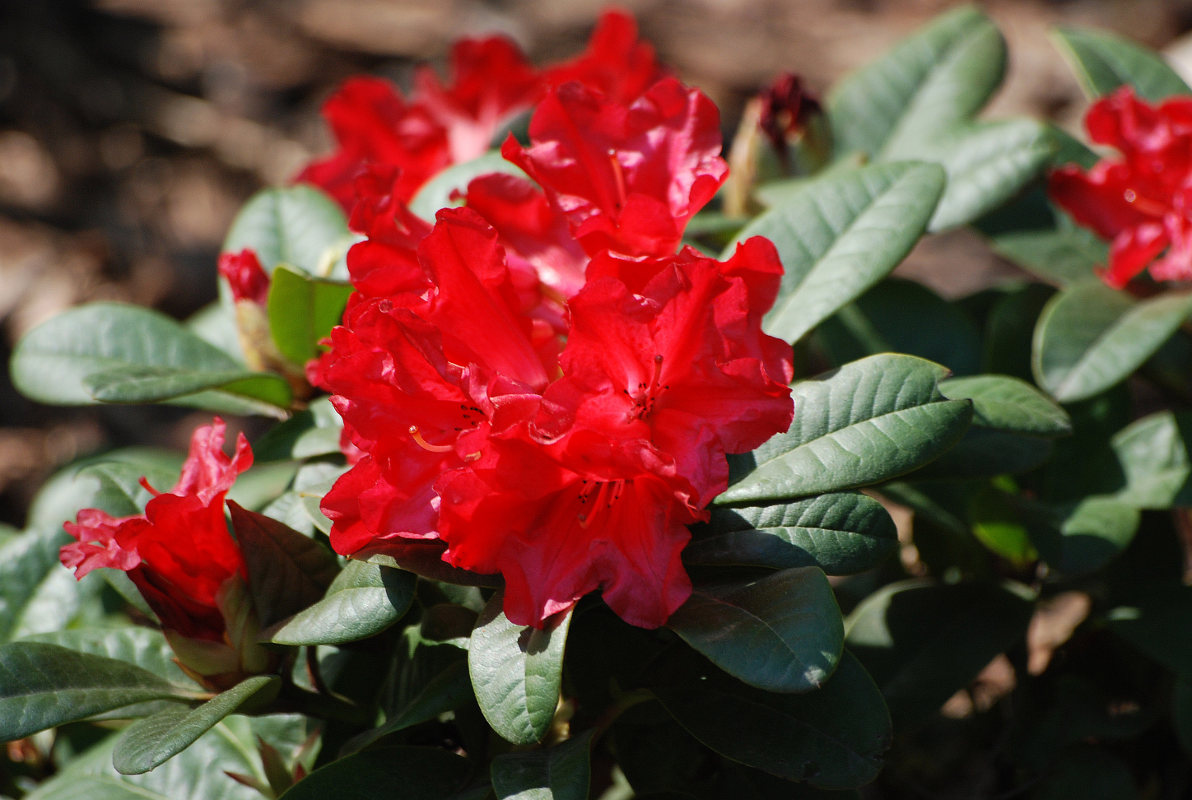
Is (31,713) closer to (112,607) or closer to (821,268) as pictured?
(112,607)

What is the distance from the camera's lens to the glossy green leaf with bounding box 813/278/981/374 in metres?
1.34

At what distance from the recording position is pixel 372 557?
0.85m

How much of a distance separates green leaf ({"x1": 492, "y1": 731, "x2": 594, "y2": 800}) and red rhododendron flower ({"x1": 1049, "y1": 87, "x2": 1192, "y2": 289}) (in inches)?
37.0

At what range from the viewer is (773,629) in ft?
2.54

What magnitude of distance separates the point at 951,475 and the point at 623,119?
0.50m

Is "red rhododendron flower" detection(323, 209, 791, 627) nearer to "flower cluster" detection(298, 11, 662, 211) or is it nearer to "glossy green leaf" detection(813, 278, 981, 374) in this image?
"glossy green leaf" detection(813, 278, 981, 374)

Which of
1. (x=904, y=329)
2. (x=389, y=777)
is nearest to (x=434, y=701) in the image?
(x=389, y=777)

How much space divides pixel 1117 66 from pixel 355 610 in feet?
4.44

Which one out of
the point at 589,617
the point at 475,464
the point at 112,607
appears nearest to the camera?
the point at 475,464

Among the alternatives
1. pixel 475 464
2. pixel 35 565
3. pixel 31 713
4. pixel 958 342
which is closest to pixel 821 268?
pixel 958 342

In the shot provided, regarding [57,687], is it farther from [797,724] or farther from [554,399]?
[797,724]

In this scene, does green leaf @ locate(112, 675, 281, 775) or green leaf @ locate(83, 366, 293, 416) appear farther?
green leaf @ locate(83, 366, 293, 416)

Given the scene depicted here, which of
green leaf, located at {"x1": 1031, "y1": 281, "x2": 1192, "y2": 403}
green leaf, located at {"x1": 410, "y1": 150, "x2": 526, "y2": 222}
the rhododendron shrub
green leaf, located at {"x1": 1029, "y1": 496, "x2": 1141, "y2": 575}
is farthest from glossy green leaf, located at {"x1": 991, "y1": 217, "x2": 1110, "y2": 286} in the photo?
green leaf, located at {"x1": 410, "y1": 150, "x2": 526, "y2": 222}

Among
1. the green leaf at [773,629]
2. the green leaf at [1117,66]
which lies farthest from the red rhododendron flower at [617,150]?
the green leaf at [1117,66]
